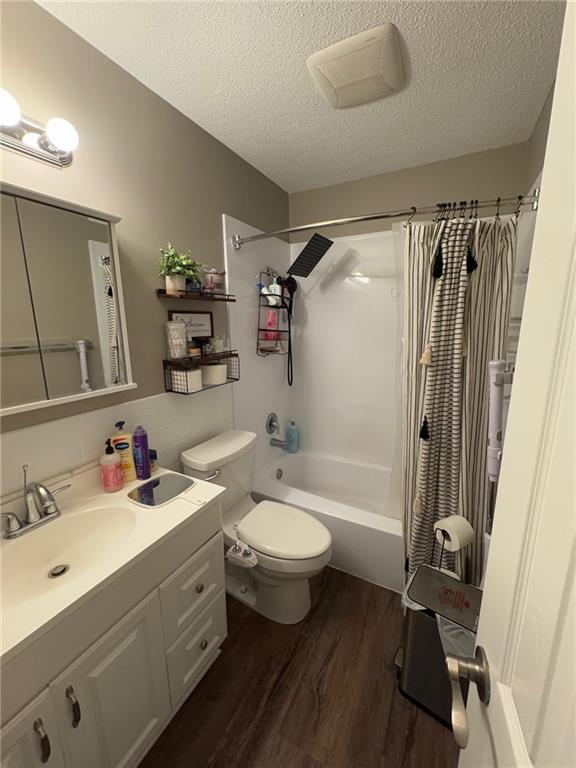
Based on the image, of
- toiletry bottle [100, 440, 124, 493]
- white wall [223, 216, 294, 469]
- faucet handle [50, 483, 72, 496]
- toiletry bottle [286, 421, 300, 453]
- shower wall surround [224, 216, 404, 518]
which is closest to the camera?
faucet handle [50, 483, 72, 496]

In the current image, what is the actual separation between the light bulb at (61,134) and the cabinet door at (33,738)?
154 cm

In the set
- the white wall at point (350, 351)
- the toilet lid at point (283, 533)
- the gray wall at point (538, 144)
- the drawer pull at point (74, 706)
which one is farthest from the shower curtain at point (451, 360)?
the drawer pull at point (74, 706)

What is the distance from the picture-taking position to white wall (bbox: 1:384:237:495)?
3.37 feet

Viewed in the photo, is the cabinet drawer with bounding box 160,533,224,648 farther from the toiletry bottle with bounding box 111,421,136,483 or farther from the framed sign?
the framed sign

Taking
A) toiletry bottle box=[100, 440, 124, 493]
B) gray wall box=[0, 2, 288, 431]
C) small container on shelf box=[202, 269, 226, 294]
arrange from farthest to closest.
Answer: small container on shelf box=[202, 269, 226, 294], toiletry bottle box=[100, 440, 124, 493], gray wall box=[0, 2, 288, 431]

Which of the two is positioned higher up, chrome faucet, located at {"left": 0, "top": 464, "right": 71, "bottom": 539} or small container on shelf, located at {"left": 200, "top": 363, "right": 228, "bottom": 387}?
small container on shelf, located at {"left": 200, "top": 363, "right": 228, "bottom": 387}

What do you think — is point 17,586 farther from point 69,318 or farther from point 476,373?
point 476,373

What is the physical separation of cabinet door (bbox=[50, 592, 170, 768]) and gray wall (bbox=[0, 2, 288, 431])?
2.34 ft

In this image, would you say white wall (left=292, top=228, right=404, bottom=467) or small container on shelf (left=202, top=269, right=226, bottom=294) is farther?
white wall (left=292, top=228, right=404, bottom=467)

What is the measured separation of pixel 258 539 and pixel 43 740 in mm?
871

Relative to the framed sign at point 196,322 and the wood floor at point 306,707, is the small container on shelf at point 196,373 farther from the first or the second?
the wood floor at point 306,707

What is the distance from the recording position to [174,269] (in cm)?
139

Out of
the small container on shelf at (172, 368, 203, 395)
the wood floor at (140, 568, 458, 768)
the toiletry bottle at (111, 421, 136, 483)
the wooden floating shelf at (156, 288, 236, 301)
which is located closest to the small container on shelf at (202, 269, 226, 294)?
the wooden floating shelf at (156, 288, 236, 301)

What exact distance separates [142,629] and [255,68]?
80.0 inches
